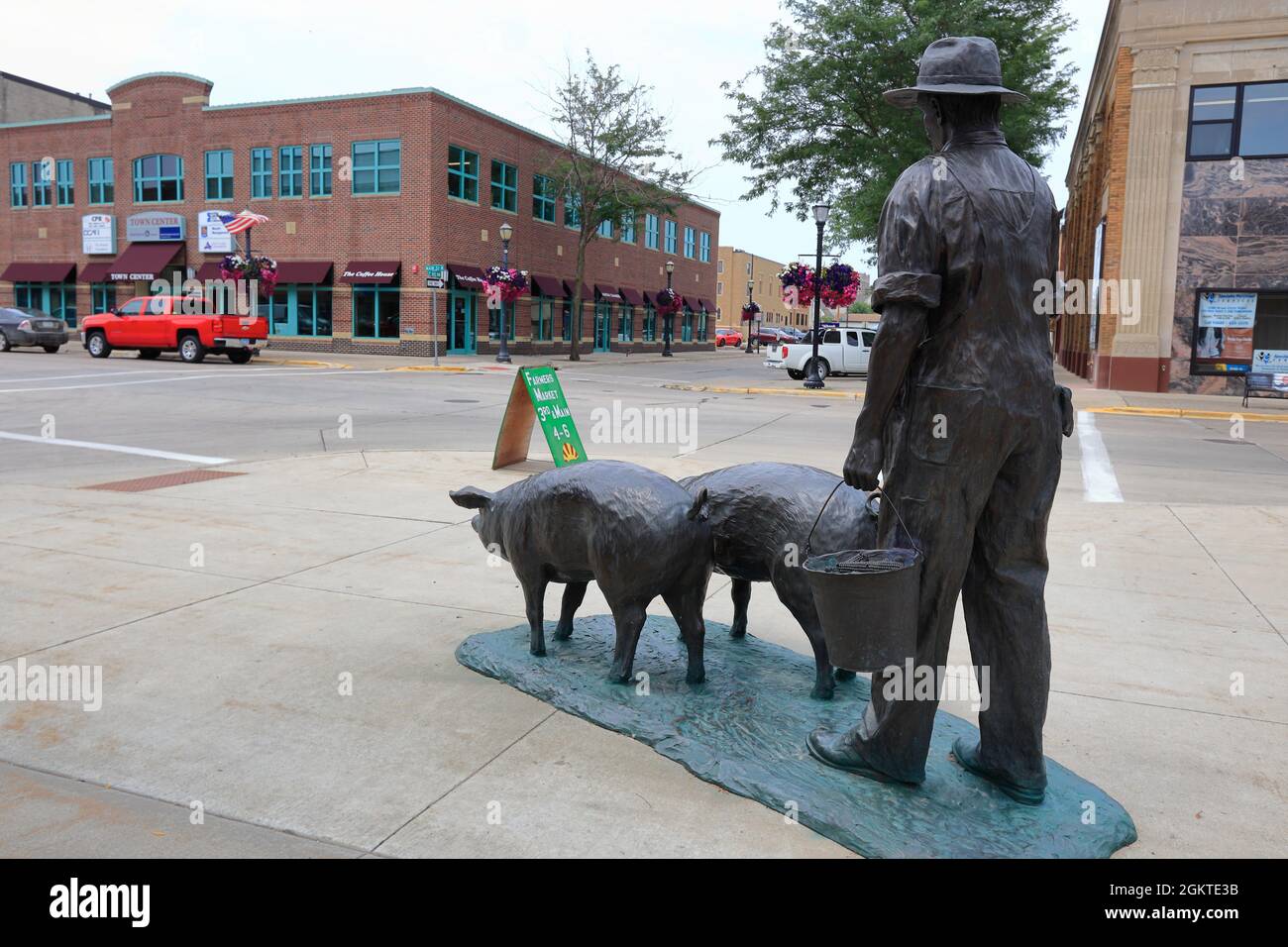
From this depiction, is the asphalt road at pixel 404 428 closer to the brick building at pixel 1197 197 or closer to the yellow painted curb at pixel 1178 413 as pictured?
the yellow painted curb at pixel 1178 413

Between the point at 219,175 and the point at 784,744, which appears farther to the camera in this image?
the point at 219,175

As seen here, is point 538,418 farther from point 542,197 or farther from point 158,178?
point 158,178

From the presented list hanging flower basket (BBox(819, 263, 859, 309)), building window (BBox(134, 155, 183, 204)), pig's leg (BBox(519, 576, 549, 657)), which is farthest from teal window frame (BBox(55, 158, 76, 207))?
pig's leg (BBox(519, 576, 549, 657))

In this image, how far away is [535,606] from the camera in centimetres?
445

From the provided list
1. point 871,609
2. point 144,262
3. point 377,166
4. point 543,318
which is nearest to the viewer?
point 871,609

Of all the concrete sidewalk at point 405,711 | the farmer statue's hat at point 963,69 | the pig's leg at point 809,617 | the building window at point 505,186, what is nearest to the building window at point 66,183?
the building window at point 505,186

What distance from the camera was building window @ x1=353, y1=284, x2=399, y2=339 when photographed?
1425 inches

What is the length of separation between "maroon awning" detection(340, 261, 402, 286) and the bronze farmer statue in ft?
112

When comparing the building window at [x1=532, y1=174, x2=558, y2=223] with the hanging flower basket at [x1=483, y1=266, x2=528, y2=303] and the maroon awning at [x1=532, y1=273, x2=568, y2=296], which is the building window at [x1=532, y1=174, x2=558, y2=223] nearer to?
the maroon awning at [x1=532, y1=273, x2=568, y2=296]

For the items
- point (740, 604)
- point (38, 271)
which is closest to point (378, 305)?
point (38, 271)

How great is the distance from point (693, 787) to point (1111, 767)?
160cm

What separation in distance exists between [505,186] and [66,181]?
746 inches
